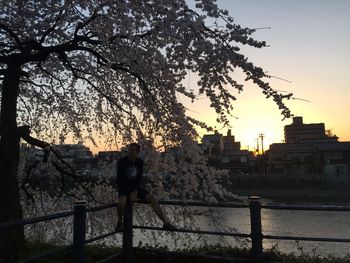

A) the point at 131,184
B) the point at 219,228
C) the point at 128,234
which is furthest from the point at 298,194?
the point at 131,184

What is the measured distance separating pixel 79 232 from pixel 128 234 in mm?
1356

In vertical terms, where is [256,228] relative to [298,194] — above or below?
above

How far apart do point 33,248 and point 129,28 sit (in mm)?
4533

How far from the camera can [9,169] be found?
258 inches

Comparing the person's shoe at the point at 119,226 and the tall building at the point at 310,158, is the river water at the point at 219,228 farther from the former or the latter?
the tall building at the point at 310,158

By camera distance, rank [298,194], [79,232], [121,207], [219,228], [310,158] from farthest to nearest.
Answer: [310,158], [298,194], [219,228], [121,207], [79,232]

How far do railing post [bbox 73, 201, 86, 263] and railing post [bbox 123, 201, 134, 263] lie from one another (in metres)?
1.19

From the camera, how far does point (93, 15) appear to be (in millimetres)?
6129

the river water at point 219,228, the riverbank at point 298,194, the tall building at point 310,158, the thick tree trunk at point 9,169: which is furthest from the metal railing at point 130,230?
the tall building at point 310,158

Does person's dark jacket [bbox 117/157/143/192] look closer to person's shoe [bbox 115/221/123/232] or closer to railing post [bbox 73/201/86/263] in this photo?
person's shoe [bbox 115/221/123/232]

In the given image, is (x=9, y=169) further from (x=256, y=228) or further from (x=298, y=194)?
(x=298, y=194)

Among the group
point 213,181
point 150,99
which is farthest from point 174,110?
point 213,181

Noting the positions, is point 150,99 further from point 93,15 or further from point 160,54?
point 93,15

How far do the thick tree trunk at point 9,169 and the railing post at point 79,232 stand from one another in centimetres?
240
